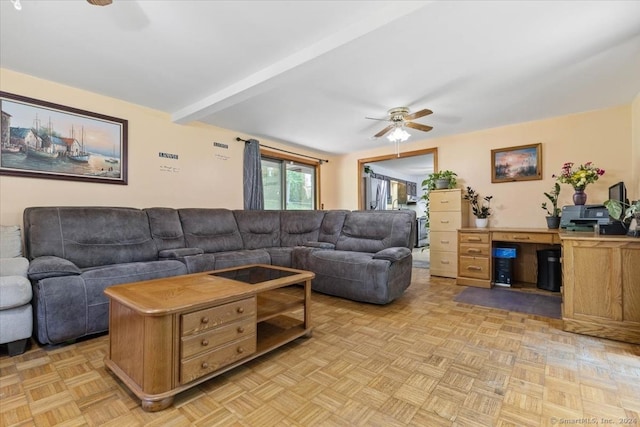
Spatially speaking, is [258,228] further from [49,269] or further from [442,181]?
[442,181]

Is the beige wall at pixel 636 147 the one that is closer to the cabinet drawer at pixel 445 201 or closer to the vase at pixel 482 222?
the vase at pixel 482 222

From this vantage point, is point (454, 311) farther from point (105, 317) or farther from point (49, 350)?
point (49, 350)

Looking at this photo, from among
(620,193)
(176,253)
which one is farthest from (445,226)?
(176,253)

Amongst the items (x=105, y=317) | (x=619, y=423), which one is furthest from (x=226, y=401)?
(x=619, y=423)

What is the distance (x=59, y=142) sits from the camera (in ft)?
9.22

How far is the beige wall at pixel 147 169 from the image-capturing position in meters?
2.64

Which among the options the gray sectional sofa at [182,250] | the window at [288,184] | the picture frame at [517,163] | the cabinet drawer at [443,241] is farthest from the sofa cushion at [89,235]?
the picture frame at [517,163]

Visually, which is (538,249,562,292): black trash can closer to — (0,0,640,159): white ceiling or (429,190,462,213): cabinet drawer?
(429,190,462,213): cabinet drawer

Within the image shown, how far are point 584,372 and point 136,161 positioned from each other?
14.3 feet

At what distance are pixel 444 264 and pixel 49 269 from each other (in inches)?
172

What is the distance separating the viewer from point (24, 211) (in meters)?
2.55

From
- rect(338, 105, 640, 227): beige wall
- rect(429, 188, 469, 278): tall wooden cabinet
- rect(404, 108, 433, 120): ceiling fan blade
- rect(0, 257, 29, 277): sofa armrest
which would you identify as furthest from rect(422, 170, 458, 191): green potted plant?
rect(0, 257, 29, 277): sofa armrest

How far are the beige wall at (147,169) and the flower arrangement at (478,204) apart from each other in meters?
3.34

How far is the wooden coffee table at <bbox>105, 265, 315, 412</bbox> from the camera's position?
4.49 ft
